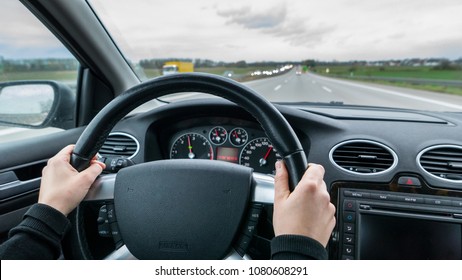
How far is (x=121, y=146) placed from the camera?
2.89 m

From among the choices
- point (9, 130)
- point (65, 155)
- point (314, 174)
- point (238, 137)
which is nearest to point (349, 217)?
point (238, 137)

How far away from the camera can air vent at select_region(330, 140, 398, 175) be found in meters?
2.43

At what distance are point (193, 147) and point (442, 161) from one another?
1.72m

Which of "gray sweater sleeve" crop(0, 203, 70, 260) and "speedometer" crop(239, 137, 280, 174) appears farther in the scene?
"speedometer" crop(239, 137, 280, 174)

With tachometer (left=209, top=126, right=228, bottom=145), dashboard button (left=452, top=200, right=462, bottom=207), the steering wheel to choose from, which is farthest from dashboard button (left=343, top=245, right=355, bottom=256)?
tachometer (left=209, top=126, right=228, bottom=145)

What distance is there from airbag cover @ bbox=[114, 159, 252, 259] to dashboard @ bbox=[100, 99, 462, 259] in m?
0.97

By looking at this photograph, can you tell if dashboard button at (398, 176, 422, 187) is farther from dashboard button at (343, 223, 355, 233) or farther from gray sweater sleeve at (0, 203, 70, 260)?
gray sweater sleeve at (0, 203, 70, 260)

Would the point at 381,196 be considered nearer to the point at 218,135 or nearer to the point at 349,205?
the point at 349,205

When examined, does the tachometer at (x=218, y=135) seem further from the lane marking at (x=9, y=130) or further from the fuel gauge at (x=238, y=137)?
the lane marking at (x=9, y=130)

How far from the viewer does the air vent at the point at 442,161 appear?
233 centimetres

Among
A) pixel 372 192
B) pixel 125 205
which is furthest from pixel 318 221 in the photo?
pixel 372 192

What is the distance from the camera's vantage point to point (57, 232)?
142cm

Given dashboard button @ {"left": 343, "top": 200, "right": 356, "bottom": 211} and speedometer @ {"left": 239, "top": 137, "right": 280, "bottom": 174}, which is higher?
speedometer @ {"left": 239, "top": 137, "right": 280, "bottom": 174}

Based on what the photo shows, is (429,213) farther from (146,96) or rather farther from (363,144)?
(146,96)
